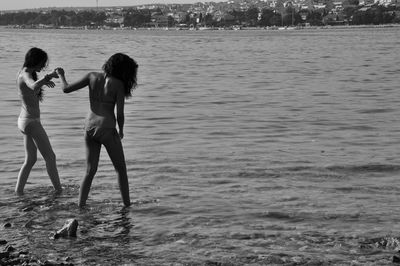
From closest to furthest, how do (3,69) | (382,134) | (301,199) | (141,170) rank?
(301,199) < (141,170) < (382,134) < (3,69)

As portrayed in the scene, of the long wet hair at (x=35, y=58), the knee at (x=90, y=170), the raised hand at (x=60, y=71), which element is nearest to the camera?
the raised hand at (x=60, y=71)

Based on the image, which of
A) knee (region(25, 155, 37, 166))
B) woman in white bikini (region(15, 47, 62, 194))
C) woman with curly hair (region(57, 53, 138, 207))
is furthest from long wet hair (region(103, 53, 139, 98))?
knee (region(25, 155, 37, 166))

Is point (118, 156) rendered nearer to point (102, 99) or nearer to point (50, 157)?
point (102, 99)

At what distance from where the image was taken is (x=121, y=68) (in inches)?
419

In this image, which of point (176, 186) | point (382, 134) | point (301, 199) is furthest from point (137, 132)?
point (301, 199)

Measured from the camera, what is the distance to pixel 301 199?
41.3ft

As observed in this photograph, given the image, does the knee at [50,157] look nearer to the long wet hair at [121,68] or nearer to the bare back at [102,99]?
the bare back at [102,99]

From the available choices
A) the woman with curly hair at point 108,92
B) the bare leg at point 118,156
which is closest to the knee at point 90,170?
the bare leg at point 118,156

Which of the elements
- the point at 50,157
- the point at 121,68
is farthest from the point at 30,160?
the point at 121,68

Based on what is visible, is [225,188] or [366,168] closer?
[225,188]

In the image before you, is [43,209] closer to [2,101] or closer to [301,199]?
[301,199]

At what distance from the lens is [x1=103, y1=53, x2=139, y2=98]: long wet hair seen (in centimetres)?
1061

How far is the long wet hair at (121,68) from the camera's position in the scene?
1061 cm

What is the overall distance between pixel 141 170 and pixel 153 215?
3758 mm
